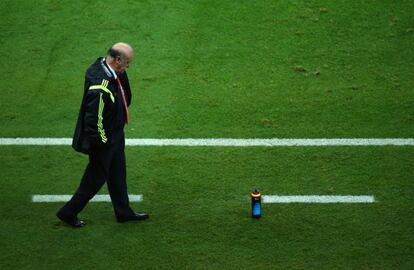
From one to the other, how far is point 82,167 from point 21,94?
2069 millimetres

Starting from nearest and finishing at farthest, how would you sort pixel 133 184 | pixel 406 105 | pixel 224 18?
pixel 133 184, pixel 406 105, pixel 224 18

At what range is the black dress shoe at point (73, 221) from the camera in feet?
26.2

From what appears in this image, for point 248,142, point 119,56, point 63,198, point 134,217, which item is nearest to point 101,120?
point 119,56

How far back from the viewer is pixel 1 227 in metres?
8.05

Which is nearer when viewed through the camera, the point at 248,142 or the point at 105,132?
the point at 105,132

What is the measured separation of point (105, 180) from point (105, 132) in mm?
597

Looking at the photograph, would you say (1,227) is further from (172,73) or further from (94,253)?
(172,73)

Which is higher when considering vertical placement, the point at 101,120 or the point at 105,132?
the point at 101,120

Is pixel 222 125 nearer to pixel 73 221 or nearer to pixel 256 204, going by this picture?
pixel 256 204

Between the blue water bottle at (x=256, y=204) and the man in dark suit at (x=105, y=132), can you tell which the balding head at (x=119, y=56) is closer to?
the man in dark suit at (x=105, y=132)

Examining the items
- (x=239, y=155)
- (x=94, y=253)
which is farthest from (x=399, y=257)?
(x=94, y=253)

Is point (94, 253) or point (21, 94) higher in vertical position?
point (21, 94)

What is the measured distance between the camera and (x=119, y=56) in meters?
7.39

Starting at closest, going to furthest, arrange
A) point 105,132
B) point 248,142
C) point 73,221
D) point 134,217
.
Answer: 1. point 105,132
2. point 73,221
3. point 134,217
4. point 248,142
